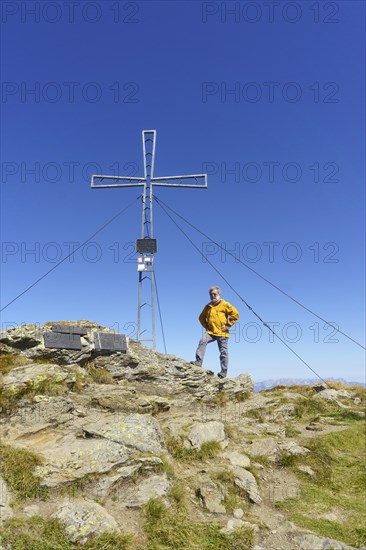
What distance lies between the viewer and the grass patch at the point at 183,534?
241 inches

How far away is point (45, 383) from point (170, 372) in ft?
16.3

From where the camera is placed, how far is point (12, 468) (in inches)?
277

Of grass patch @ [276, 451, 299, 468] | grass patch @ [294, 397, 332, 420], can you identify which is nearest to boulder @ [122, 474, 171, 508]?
grass patch @ [276, 451, 299, 468]

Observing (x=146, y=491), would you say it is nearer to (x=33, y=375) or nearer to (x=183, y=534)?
(x=183, y=534)

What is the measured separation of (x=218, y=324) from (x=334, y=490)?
6982 millimetres

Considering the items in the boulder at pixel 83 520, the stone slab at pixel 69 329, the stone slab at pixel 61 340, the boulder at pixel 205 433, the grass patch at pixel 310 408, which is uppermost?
the stone slab at pixel 69 329

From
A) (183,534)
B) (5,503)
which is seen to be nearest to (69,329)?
(5,503)

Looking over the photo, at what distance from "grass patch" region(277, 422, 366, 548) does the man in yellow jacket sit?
4495mm

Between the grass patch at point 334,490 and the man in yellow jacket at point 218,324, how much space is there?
177 inches

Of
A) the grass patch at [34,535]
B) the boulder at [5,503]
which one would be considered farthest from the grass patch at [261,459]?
the boulder at [5,503]

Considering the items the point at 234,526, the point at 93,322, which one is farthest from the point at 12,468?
the point at 93,322

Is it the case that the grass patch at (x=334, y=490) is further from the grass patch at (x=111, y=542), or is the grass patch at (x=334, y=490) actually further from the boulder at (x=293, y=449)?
the grass patch at (x=111, y=542)

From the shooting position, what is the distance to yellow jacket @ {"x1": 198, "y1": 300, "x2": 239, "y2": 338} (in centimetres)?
1441

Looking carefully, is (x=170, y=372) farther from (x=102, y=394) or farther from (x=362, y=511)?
(x=362, y=511)
